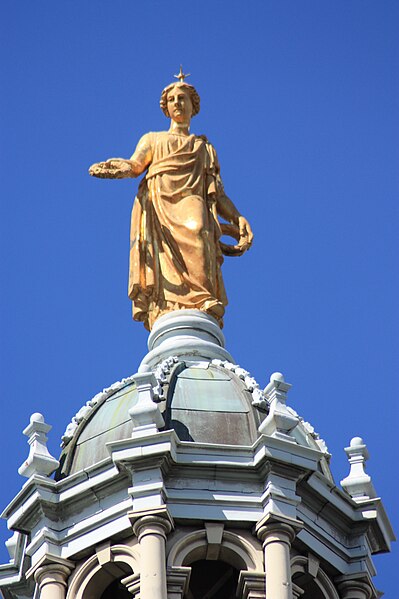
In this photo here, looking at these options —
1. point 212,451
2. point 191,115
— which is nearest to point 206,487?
point 212,451

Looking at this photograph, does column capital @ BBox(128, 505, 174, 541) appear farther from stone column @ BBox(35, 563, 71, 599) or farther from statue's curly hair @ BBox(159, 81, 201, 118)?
statue's curly hair @ BBox(159, 81, 201, 118)

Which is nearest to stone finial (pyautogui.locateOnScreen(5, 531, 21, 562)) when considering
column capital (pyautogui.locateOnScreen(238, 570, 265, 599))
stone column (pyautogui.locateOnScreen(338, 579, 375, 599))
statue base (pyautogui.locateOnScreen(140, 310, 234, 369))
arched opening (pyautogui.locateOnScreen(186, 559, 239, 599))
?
arched opening (pyautogui.locateOnScreen(186, 559, 239, 599))

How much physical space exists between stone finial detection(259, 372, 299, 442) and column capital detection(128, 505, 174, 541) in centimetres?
248

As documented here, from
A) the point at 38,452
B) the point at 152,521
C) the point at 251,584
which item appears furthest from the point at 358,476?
the point at 38,452

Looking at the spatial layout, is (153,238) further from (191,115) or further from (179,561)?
(179,561)

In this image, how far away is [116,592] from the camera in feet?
144

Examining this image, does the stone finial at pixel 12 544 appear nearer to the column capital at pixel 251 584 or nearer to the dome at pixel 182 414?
the dome at pixel 182 414

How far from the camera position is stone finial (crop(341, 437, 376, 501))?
1781 inches

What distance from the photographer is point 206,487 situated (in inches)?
1703

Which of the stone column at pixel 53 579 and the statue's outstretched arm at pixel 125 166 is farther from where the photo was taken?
the statue's outstretched arm at pixel 125 166

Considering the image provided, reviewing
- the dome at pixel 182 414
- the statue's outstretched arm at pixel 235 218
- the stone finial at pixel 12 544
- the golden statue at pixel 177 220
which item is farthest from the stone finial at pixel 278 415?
the statue's outstretched arm at pixel 235 218

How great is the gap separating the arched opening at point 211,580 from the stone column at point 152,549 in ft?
6.78

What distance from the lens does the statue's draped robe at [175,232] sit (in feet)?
160

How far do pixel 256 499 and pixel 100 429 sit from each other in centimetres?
335
